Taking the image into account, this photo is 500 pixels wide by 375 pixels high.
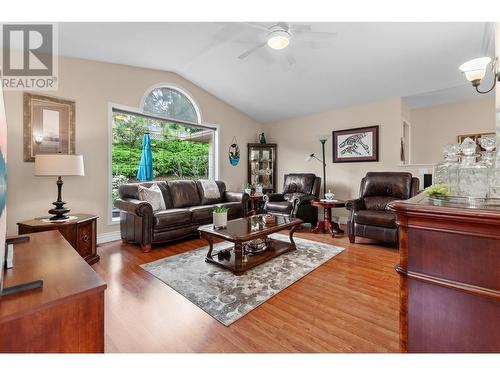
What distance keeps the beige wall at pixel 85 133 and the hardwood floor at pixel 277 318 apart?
4.65ft

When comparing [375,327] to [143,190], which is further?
[143,190]

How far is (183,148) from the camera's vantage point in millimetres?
4898

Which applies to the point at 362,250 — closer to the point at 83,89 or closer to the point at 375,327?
the point at 375,327

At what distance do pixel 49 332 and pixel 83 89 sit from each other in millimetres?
3688

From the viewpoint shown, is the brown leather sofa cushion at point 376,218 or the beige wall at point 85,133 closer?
the beige wall at point 85,133

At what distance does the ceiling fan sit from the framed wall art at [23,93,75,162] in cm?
270

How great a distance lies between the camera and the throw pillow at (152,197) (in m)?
3.63

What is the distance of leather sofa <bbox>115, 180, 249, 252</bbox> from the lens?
126 inches

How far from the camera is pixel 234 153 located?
18.6 feet

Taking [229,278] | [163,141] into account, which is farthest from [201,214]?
[163,141]

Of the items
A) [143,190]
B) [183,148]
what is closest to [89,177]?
[143,190]

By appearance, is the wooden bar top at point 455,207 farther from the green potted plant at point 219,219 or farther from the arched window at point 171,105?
the arched window at point 171,105

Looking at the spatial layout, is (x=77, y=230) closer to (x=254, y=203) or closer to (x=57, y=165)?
(x=57, y=165)

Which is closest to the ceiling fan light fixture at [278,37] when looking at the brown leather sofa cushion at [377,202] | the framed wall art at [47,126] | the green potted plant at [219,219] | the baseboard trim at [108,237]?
the green potted plant at [219,219]
